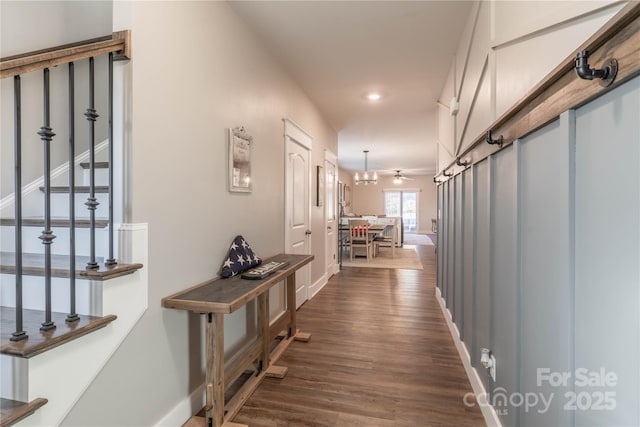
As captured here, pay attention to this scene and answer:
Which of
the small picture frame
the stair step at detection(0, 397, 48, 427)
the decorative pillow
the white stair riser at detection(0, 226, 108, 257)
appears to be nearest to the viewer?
the stair step at detection(0, 397, 48, 427)

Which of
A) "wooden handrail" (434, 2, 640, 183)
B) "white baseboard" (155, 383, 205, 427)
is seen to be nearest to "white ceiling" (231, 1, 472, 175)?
"wooden handrail" (434, 2, 640, 183)

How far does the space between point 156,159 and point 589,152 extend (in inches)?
65.9

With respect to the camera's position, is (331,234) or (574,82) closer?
(574,82)

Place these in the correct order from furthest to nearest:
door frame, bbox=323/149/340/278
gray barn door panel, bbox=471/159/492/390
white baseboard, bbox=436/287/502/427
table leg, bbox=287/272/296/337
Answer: door frame, bbox=323/149/340/278 < table leg, bbox=287/272/296/337 < gray barn door panel, bbox=471/159/492/390 < white baseboard, bbox=436/287/502/427

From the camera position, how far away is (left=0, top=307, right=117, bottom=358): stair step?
101cm

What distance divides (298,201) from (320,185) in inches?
39.1

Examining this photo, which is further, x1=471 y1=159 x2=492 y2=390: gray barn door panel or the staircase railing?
x1=471 y1=159 x2=492 y2=390: gray barn door panel

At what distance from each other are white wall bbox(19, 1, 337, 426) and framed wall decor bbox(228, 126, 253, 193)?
0.20ft

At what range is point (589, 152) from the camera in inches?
34.2

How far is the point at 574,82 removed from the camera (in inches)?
35.6

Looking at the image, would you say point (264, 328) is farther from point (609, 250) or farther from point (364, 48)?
point (364, 48)

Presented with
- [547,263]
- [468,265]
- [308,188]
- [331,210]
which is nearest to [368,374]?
[468,265]

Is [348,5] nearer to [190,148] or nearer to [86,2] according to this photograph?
[190,148]

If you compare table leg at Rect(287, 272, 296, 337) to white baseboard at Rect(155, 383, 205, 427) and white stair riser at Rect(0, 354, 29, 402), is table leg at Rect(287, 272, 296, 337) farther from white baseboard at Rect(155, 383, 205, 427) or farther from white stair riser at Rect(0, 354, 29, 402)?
white stair riser at Rect(0, 354, 29, 402)
